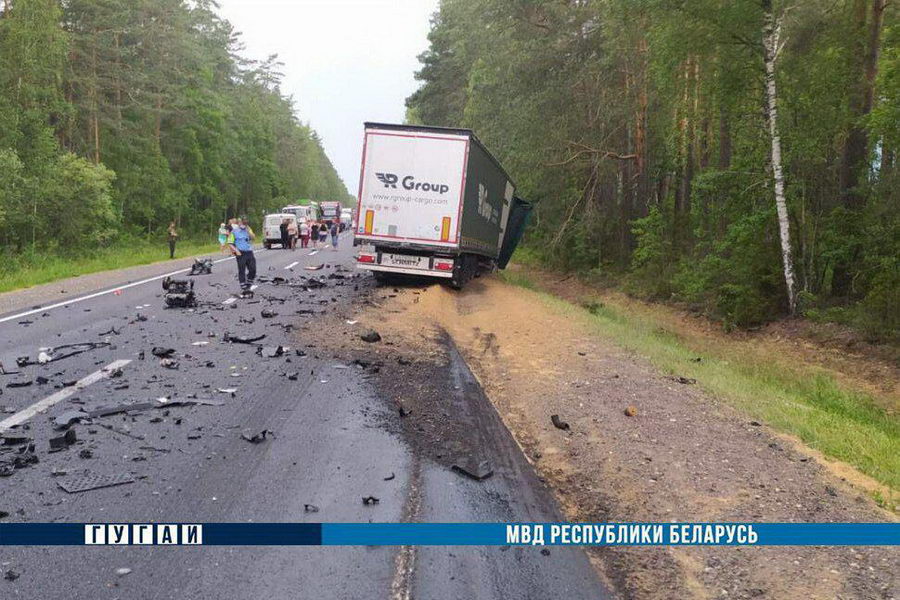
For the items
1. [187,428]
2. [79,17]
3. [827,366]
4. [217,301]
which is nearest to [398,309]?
[217,301]

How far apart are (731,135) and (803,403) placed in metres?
11.5

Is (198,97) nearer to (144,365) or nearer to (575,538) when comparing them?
(144,365)

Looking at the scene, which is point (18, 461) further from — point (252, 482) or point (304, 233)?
point (304, 233)

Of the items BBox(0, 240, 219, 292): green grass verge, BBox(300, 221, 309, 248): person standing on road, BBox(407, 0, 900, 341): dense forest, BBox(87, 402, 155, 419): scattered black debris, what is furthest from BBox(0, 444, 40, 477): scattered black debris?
BBox(300, 221, 309, 248): person standing on road

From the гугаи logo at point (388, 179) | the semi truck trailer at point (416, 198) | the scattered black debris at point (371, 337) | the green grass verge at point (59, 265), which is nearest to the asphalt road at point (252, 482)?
the scattered black debris at point (371, 337)

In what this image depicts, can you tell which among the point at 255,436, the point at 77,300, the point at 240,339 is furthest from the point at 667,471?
the point at 77,300

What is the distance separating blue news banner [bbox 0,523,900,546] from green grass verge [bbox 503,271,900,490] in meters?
2.27

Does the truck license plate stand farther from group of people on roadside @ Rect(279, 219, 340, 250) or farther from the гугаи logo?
group of people on roadside @ Rect(279, 219, 340, 250)

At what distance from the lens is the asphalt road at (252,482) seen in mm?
3104

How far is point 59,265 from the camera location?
21.6m

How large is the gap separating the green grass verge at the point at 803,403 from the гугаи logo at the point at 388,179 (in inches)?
209

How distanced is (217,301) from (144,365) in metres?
5.80

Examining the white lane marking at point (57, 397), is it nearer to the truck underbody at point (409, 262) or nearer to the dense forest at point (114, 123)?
the truck underbody at point (409, 262)

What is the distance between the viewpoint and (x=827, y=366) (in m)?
11.9
